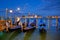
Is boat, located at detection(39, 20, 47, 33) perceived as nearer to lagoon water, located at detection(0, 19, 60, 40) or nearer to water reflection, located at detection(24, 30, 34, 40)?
lagoon water, located at detection(0, 19, 60, 40)

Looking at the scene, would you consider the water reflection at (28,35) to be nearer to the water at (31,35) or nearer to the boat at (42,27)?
the water at (31,35)

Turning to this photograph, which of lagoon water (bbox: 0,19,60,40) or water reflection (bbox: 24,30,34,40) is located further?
water reflection (bbox: 24,30,34,40)

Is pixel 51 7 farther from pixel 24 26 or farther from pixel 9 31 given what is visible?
pixel 9 31

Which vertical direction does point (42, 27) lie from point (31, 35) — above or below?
above

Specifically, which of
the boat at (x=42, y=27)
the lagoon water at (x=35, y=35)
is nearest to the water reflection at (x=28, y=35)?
the lagoon water at (x=35, y=35)

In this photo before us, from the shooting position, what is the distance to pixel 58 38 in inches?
83.0

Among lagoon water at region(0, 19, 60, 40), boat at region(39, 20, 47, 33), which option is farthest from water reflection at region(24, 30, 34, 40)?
boat at region(39, 20, 47, 33)

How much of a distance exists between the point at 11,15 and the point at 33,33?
1.57ft

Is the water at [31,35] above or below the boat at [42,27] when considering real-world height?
below

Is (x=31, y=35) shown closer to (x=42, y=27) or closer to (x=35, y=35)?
Result: (x=35, y=35)

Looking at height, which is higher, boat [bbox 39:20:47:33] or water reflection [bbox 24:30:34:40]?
boat [bbox 39:20:47:33]

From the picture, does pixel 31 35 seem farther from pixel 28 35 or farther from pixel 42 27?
pixel 42 27

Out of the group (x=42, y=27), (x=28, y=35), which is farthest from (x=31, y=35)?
(x=42, y=27)

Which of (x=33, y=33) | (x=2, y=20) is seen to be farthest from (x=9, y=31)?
(x=33, y=33)
